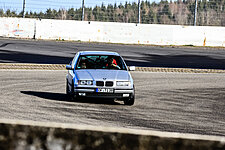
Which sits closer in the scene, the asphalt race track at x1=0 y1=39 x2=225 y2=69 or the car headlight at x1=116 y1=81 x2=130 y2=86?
the car headlight at x1=116 y1=81 x2=130 y2=86

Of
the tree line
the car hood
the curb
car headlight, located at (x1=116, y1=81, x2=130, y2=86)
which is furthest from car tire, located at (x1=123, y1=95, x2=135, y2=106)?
the tree line

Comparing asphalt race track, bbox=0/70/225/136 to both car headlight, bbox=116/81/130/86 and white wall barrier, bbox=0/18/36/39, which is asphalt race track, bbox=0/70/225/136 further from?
white wall barrier, bbox=0/18/36/39

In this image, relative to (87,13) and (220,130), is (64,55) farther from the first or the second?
(220,130)

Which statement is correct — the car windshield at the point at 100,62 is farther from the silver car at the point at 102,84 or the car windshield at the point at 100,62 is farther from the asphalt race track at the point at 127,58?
the asphalt race track at the point at 127,58

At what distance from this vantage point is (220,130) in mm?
8516

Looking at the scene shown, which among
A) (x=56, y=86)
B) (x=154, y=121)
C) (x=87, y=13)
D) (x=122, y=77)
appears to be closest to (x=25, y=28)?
(x=87, y=13)

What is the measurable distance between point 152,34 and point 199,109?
2620cm

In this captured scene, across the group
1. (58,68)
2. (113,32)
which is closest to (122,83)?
(58,68)

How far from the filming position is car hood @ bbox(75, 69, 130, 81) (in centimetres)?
1159

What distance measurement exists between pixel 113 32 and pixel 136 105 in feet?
86.0

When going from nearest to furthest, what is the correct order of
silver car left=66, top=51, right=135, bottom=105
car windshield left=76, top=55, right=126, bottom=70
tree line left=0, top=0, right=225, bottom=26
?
silver car left=66, top=51, right=135, bottom=105 < car windshield left=76, top=55, right=126, bottom=70 < tree line left=0, top=0, right=225, bottom=26

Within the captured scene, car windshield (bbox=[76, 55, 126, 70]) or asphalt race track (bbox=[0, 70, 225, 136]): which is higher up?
car windshield (bbox=[76, 55, 126, 70])

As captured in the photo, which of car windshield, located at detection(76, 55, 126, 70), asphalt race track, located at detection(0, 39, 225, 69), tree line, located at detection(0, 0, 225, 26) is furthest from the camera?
tree line, located at detection(0, 0, 225, 26)

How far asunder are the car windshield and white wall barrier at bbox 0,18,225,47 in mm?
24203
